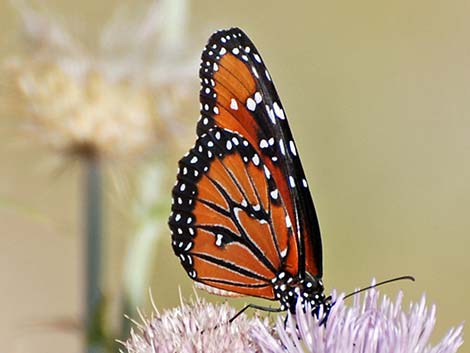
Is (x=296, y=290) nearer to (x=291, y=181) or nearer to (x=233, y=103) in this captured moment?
(x=291, y=181)

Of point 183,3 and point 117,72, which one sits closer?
point 117,72

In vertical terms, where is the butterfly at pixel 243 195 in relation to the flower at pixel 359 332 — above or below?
above

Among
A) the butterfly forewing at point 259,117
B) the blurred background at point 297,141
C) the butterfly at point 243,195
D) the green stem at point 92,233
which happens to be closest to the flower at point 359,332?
the butterfly at point 243,195

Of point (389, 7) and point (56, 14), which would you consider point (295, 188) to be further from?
point (389, 7)

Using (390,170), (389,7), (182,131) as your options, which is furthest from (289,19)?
(182,131)

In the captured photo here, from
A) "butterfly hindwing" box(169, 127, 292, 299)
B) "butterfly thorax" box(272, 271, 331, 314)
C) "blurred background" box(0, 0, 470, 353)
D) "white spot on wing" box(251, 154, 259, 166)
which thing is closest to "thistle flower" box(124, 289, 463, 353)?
"butterfly thorax" box(272, 271, 331, 314)

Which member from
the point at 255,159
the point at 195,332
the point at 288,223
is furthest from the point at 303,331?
the point at 255,159

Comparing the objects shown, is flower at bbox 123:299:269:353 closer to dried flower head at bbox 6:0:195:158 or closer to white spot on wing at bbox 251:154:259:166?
white spot on wing at bbox 251:154:259:166

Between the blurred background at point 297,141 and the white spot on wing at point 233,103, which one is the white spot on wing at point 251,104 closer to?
the white spot on wing at point 233,103
